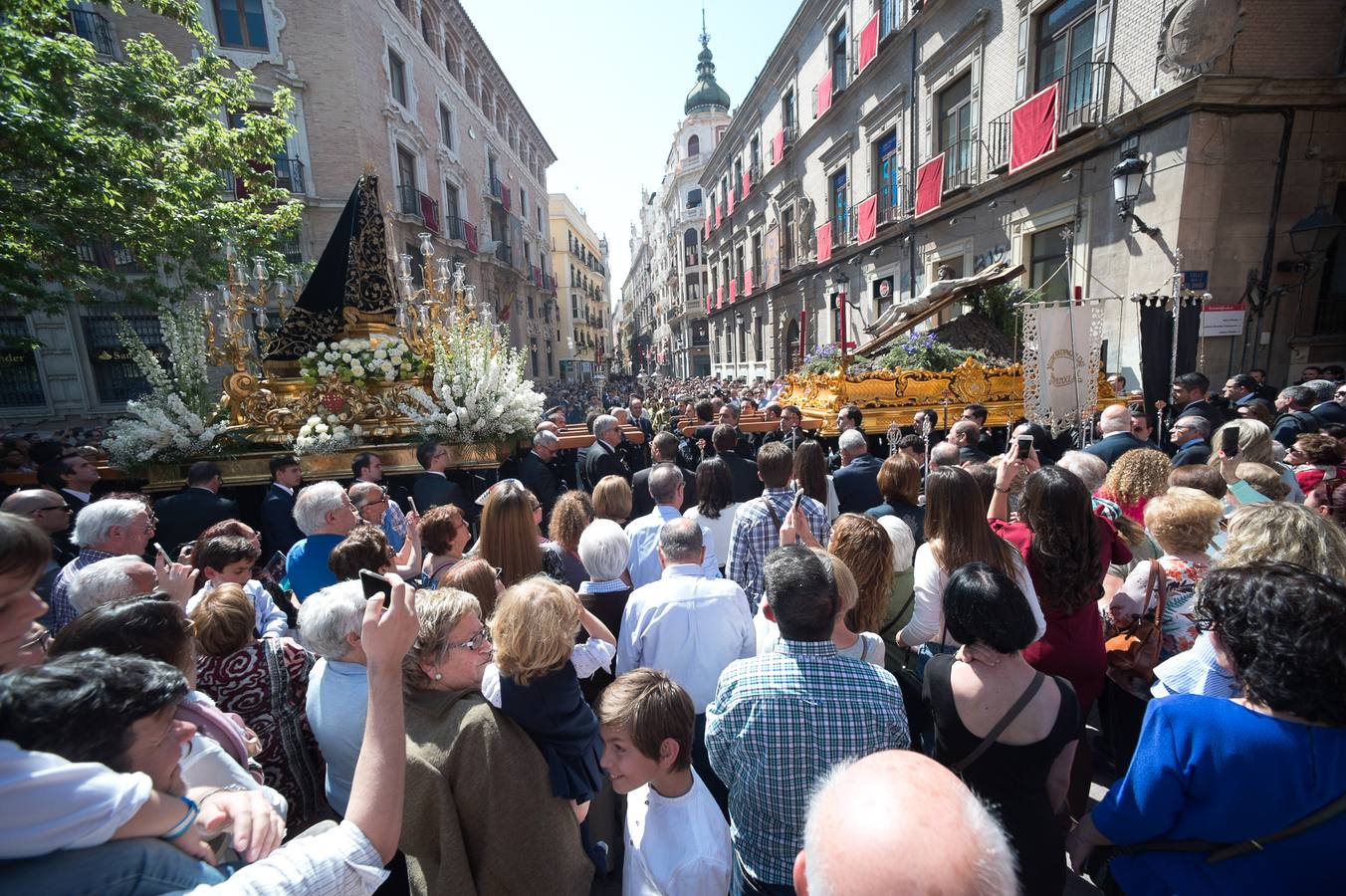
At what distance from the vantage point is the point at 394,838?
1151 mm

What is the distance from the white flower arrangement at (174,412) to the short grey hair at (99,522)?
3182 mm

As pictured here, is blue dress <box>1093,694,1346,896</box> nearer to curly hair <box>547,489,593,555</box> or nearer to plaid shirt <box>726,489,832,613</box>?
plaid shirt <box>726,489,832,613</box>

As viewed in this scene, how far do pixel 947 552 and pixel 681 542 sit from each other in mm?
1192

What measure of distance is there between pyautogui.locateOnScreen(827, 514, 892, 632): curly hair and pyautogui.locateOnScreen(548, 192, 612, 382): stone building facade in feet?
120

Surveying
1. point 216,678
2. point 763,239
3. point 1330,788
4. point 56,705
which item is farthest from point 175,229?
point 763,239

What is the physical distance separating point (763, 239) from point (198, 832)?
94.0 ft

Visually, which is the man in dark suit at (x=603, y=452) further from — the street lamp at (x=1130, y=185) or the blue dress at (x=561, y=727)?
the street lamp at (x=1130, y=185)

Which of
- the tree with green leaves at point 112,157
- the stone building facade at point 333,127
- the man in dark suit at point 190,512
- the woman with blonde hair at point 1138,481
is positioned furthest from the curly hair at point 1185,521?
the stone building facade at point 333,127

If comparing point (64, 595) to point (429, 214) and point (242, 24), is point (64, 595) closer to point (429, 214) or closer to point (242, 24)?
point (242, 24)

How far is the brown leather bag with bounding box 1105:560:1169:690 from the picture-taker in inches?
90.8

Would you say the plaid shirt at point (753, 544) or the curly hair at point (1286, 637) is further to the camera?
the plaid shirt at point (753, 544)

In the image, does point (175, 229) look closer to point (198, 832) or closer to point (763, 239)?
point (198, 832)

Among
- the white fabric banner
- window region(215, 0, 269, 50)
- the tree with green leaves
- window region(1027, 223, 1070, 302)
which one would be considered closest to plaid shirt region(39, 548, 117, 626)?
the tree with green leaves

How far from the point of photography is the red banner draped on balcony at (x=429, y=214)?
1892 cm
